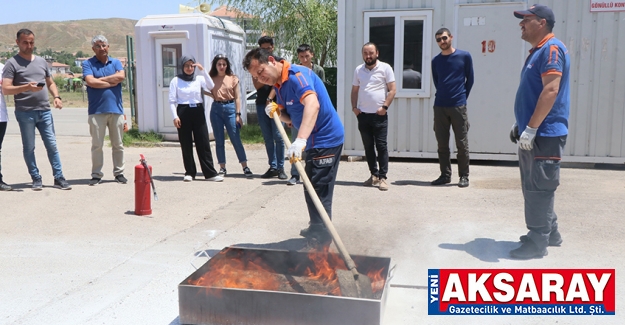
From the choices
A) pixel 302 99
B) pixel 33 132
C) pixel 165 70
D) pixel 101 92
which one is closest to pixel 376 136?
pixel 302 99

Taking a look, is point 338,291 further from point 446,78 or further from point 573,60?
point 573,60

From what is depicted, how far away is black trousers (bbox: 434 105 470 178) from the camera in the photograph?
8.09 meters

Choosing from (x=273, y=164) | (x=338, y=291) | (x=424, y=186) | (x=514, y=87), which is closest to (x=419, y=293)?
(x=338, y=291)

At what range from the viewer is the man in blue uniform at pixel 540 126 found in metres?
4.88

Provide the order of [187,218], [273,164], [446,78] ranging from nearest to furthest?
1. [187,218]
2. [446,78]
3. [273,164]

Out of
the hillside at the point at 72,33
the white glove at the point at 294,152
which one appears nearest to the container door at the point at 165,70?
the white glove at the point at 294,152

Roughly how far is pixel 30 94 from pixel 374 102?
4.73 metres

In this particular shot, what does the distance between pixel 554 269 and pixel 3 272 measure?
452 cm

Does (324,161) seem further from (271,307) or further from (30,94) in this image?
(30,94)

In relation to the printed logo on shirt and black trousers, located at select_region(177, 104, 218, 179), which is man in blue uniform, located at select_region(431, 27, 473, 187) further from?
the printed logo on shirt

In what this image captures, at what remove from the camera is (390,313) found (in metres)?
4.00

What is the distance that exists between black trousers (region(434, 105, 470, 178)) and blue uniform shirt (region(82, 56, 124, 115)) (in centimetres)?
469

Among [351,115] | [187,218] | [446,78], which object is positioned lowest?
[187,218]

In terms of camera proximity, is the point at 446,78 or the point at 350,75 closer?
the point at 446,78
